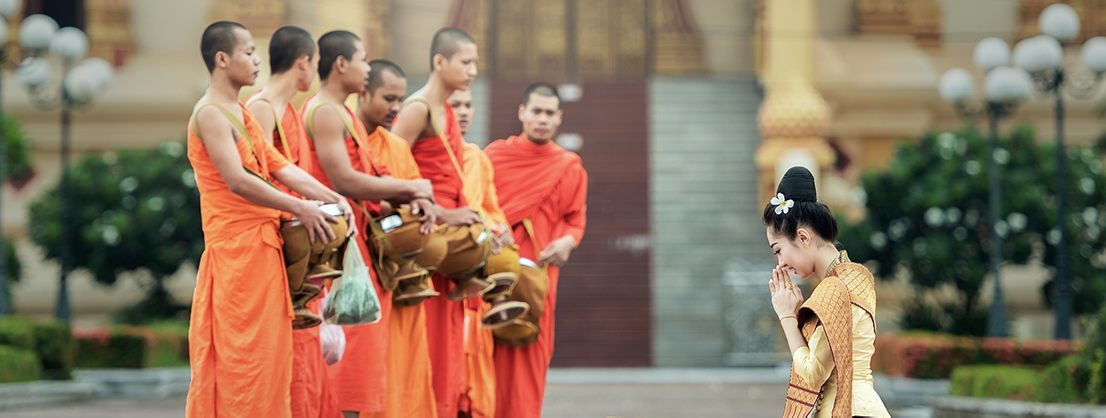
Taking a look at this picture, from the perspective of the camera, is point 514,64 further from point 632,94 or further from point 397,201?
point 397,201

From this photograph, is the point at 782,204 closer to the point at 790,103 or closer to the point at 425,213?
the point at 425,213

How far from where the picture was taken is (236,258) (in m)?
4.96

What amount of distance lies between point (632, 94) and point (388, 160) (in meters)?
12.6

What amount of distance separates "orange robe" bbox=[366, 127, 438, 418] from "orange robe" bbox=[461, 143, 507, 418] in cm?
62

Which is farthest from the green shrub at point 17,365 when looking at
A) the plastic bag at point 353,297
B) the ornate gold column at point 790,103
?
the ornate gold column at point 790,103

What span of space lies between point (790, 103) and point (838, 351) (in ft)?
44.5

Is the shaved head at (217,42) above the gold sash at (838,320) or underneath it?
above

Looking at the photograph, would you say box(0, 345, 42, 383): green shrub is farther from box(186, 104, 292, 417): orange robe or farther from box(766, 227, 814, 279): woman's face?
box(766, 227, 814, 279): woman's face

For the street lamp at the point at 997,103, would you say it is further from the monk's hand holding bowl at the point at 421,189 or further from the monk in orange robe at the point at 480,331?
the monk's hand holding bowl at the point at 421,189

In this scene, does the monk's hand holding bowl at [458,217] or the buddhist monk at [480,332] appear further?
the buddhist monk at [480,332]

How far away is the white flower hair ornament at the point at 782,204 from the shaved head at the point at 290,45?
2.34 metres

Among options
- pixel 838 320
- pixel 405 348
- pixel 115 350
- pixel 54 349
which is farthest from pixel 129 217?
pixel 838 320

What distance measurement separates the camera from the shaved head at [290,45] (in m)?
5.49

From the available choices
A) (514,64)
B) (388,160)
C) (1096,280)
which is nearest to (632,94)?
(514,64)
